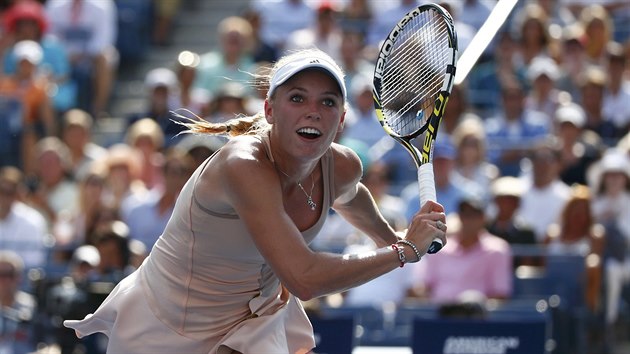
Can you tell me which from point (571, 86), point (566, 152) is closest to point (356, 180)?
point (566, 152)

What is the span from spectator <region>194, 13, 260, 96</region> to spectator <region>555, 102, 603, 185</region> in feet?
9.69

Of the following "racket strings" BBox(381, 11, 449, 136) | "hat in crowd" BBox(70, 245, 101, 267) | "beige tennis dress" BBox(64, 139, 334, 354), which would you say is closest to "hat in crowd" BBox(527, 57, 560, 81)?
"hat in crowd" BBox(70, 245, 101, 267)

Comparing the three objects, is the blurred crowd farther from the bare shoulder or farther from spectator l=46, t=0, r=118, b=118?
the bare shoulder

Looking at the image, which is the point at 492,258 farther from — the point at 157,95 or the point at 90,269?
the point at 157,95

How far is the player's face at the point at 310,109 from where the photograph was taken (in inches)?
170

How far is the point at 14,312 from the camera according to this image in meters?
8.62

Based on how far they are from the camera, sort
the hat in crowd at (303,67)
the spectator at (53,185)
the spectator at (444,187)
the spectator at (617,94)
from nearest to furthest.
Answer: the hat in crowd at (303,67)
the spectator at (444,187)
the spectator at (53,185)
the spectator at (617,94)

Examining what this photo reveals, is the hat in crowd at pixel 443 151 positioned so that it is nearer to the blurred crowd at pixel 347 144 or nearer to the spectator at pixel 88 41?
the blurred crowd at pixel 347 144

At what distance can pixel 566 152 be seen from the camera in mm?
10062

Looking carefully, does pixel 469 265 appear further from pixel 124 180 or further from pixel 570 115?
pixel 124 180

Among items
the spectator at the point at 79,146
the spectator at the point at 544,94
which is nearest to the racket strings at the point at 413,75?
the spectator at the point at 544,94

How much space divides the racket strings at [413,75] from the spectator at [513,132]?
Result: 5.51 meters

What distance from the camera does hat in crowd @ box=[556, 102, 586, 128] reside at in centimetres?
1006

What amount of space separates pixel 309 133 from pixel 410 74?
29.5 inches
